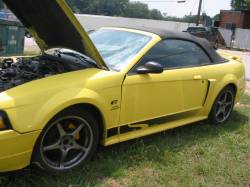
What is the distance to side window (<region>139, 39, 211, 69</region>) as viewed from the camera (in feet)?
15.2

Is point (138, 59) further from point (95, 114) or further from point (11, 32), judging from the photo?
point (11, 32)

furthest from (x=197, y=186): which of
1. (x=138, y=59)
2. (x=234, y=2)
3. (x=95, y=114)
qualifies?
(x=234, y=2)

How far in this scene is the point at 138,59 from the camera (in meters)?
4.35

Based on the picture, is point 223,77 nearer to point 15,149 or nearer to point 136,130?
point 136,130

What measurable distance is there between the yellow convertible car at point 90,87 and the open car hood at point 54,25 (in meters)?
0.01

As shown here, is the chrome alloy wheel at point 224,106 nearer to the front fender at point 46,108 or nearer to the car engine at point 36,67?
the car engine at point 36,67

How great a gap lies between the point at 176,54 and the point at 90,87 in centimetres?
163

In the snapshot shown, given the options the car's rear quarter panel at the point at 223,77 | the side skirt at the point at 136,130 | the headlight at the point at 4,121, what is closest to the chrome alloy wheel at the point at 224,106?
the car's rear quarter panel at the point at 223,77

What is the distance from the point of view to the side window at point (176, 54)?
183 inches

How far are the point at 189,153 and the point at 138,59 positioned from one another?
128 centimetres

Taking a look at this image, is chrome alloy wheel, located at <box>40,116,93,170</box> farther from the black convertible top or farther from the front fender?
the black convertible top

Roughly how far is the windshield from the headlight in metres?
1.41

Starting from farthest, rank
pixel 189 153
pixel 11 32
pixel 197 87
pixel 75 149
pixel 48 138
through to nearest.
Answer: pixel 11 32 → pixel 197 87 → pixel 189 153 → pixel 75 149 → pixel 48 138

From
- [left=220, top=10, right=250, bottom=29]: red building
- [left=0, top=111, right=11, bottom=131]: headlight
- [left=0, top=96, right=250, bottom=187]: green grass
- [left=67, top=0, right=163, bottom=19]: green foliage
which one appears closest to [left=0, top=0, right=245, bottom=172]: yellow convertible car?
[left=0, top=111, right=11, bottom=131]: headlight
